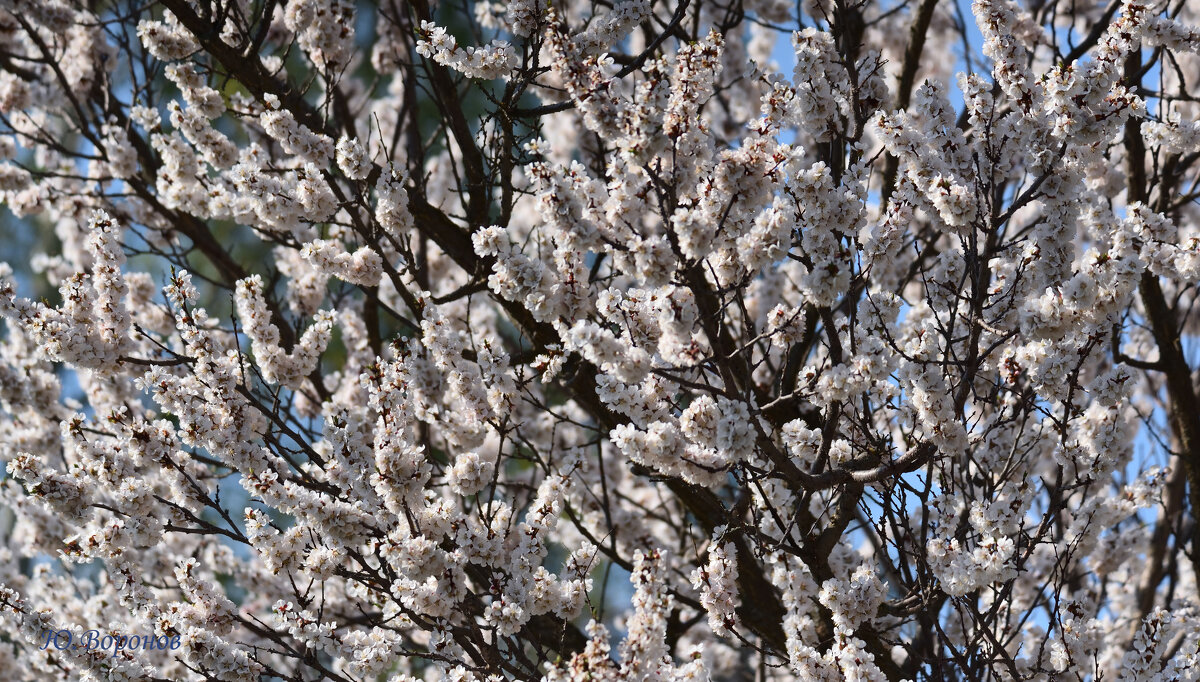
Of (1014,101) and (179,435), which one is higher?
(1014,101)

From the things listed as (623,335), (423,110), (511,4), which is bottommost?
(623,335)

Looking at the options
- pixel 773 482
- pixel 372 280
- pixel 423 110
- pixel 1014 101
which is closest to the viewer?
pixel 1014 101

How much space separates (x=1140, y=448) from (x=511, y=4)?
4.61 metres

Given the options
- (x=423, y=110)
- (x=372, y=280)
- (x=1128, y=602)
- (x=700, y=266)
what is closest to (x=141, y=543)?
(x=372, y=280)

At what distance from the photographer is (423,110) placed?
12859 mm

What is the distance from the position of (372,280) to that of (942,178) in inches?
87.8

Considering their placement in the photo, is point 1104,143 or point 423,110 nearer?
point 1104,143

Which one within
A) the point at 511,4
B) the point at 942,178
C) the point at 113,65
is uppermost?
the point at 113,65

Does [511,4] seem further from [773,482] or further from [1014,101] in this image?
[773,482]

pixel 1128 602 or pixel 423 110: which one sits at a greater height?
pixel 423 110

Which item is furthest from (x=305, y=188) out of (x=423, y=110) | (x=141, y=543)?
(x=423, y=110)

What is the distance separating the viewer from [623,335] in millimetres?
3254

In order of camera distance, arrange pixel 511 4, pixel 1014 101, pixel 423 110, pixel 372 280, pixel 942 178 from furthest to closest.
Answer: pixel 423 110 → pixel 372 280 → pixel 511 4 → pixel 1014 101 → pixel 942 178

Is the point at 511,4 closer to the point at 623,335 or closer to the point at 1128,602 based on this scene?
the point at 623,335
